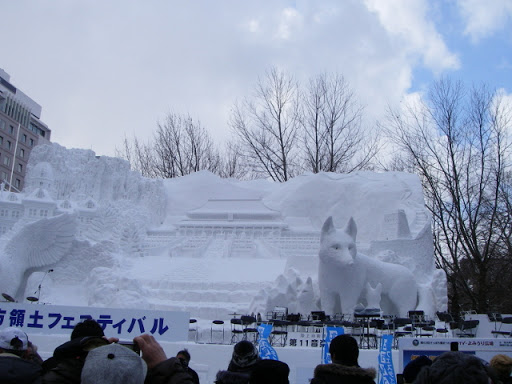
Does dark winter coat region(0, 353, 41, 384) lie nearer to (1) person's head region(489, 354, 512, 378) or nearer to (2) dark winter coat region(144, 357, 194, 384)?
(2) dark winter coat region(144, 357, 194, 384)

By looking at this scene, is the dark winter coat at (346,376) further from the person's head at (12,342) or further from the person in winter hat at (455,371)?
the person's head at (12,342)

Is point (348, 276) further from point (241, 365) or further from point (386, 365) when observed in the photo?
point (241, 365)

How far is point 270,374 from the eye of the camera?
8.11 feet

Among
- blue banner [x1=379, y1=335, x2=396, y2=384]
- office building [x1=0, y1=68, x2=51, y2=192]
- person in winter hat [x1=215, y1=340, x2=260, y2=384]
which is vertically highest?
office building [x1=0, y1=68, x2=51, y2=192]

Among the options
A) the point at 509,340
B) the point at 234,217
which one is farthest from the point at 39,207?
the point at 509,340

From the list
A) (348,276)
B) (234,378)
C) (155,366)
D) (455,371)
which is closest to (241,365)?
(234,378)

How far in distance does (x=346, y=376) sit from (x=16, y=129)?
4746 centimetres

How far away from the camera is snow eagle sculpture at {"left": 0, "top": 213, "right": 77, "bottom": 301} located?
1188 centimetres

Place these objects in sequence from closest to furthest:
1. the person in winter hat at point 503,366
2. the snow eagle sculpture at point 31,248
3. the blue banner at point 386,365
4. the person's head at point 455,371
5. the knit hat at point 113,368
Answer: the person's head at point 455,371 → the knit hat at point 113,368 → the person in winter hat at point 503,366 → the blue banner at point 386,365 → the snow eagle sculpture at point 31,248

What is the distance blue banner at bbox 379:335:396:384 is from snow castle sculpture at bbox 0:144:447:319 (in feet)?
15.4

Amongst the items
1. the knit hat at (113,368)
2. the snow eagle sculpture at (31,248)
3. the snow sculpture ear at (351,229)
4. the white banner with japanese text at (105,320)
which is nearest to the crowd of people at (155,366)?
the knit hat at (113,368)

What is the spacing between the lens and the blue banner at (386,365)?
534 centimetres

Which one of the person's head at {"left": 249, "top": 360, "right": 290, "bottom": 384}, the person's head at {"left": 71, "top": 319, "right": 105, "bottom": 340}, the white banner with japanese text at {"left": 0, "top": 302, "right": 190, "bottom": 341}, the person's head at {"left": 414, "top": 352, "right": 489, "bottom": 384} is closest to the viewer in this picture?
the person's head at {"left": 414, "top": 352, "right": 489, "bottom": 384}

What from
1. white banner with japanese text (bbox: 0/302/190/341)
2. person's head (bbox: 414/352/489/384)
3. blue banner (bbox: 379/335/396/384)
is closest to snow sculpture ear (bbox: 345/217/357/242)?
white banner with japanese text (bbox: 0/302/190/341)
